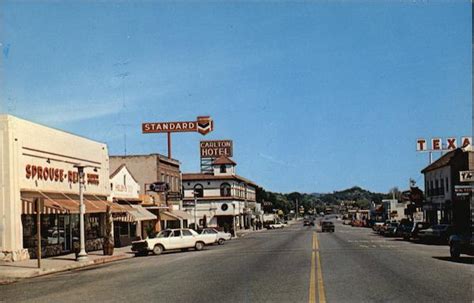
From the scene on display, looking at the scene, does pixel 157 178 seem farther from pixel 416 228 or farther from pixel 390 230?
pixel 416 228

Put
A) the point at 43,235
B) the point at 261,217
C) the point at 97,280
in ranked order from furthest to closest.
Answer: the point at 261,217, the point at 43,235, the point at 97,280

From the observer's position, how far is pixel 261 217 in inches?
5241

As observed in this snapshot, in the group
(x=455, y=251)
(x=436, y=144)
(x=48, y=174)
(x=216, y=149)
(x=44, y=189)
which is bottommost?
(x=455, y=251)

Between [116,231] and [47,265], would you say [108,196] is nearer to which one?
[116,231]

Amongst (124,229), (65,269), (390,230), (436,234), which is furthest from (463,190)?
(65,269)

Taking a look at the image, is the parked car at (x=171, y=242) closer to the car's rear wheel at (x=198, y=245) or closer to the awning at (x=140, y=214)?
the car's rear wheel at (x=198, y=245)

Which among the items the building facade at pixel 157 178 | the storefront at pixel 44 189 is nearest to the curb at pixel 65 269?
the storefront at pixel 44 189

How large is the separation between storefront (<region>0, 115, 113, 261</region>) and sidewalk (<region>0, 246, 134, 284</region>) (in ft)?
4.08

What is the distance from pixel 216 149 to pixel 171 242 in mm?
69497

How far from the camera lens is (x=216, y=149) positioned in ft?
353

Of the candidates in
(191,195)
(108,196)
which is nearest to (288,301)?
(108,196)

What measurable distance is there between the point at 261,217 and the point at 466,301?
396 ft

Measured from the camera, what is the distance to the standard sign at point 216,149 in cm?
10685

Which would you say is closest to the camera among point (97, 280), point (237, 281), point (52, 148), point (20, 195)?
point (237, 281)
